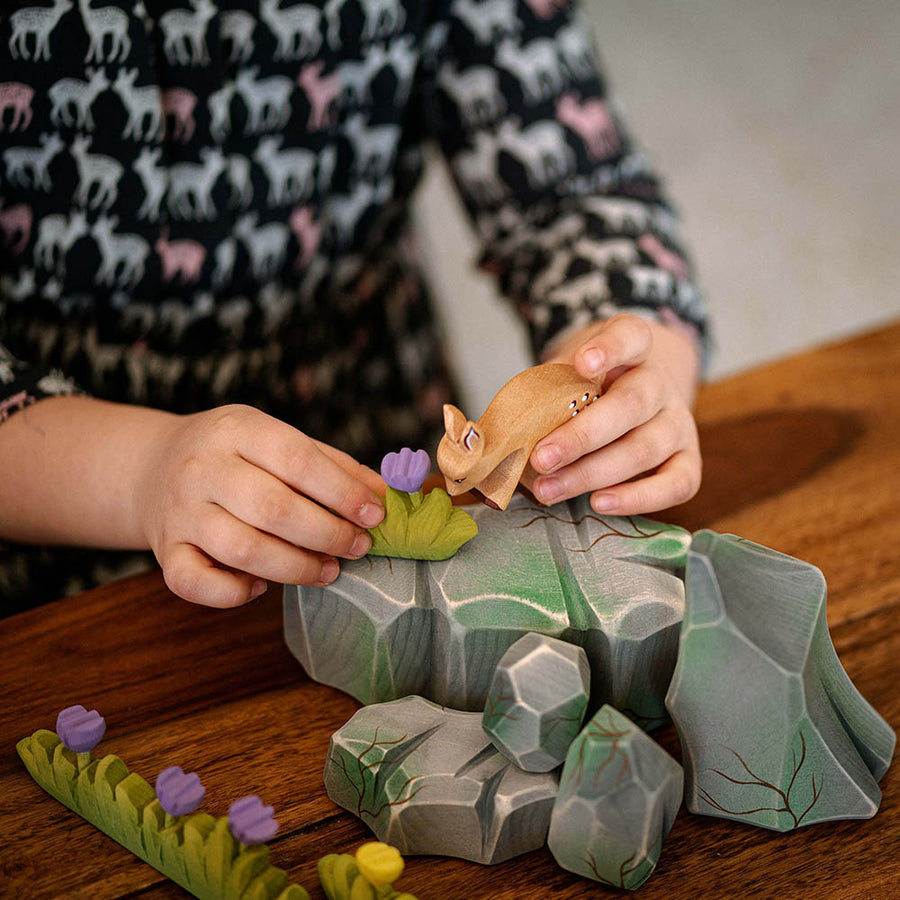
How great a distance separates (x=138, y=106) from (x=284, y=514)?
37 centimetres

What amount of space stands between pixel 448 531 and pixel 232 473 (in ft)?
0.38

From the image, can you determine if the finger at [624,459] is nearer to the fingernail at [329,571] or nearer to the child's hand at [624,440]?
the child's hand at [624,440]

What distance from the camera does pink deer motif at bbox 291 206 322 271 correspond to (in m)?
0.80

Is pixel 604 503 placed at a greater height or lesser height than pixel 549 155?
lesser

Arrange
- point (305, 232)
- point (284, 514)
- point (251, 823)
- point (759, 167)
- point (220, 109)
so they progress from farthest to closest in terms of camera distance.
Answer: point (759, 167)
point (305, 232)
point (220, 109)
point (284, 514)
point (251, 823)

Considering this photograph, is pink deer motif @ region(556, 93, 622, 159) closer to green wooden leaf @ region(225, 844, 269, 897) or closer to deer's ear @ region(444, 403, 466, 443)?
deer's ear @ region(444, 403, 466, 443)

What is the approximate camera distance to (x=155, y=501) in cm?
52

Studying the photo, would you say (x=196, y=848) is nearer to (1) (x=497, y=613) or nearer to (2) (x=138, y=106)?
(1) (x=497, y=613)

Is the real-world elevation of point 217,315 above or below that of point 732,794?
above

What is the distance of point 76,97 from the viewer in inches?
25.4

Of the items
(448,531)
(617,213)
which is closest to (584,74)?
(617,213)

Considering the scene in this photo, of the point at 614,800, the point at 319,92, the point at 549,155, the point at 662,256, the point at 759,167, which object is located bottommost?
the point at 759,167

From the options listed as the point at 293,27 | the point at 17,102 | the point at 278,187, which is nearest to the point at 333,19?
the point at 293,27

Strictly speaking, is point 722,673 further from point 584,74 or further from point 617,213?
point 584,74
